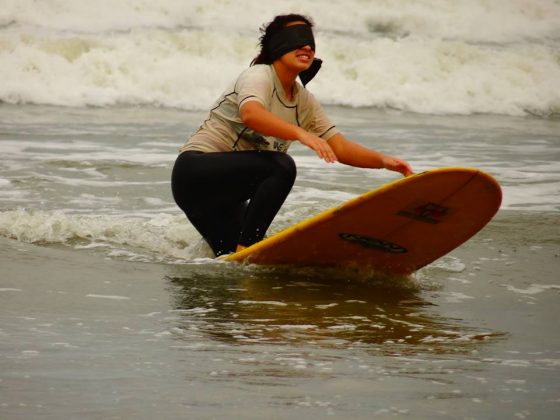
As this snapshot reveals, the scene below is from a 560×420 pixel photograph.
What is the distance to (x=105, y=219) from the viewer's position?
630 cm

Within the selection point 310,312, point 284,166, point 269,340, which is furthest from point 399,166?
point 269,340

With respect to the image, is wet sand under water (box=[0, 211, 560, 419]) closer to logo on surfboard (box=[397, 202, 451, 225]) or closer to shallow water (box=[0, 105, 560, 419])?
shallow water (box=[0, 105, 560, 419])

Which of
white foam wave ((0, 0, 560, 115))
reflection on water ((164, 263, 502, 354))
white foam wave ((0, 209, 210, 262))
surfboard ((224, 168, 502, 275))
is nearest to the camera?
reflection on water ((164, 263, 502, 354))

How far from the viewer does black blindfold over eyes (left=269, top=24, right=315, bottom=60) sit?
4.88 meters

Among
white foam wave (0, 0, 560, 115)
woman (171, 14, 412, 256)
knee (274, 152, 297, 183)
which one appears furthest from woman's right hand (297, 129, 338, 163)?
white foam wave (0, 0, 560, 115)

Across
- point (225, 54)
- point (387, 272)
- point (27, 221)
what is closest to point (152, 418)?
point (387, 272)

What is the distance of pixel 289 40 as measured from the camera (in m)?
4.90

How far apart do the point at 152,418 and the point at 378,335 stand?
1.32m

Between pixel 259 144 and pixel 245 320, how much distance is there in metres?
1.19

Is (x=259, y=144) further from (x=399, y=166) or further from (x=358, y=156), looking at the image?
(x=399, y=166)

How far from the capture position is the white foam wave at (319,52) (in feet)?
54.3

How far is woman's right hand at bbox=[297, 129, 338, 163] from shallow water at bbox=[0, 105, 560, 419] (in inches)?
23.3

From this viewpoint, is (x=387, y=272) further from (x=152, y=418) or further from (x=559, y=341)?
(x=152, y=418)

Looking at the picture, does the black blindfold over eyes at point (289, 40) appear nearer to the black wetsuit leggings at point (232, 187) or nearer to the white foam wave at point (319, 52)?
the black wetsuit leggings at point (232, 187)
